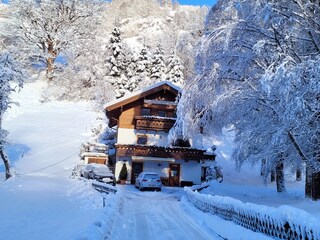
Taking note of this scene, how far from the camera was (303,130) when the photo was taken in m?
12.7

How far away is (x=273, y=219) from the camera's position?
7387 mm

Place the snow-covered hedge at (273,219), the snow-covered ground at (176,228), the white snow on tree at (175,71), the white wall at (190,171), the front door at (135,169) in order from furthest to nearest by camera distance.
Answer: the white snow on tree at (175,71) < the white wall at (190,171) < the front door at (135,169) < the snow-covered ground at (176,228) < the snow-covered hedge at (273,219)

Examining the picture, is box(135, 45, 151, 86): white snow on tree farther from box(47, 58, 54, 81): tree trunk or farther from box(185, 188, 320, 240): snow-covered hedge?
box(185, 188, 320, 240): snow-covered hedge

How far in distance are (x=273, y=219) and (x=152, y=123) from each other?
1049 inches

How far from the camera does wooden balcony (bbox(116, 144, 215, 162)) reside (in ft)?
107

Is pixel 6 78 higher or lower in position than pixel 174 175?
higher

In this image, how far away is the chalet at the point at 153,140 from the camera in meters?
33.3

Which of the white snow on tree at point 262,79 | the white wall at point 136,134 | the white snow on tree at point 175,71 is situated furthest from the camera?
the white snow on tree at point 175,71

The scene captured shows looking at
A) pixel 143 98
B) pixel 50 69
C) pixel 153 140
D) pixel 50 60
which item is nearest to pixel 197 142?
pixel 153 140

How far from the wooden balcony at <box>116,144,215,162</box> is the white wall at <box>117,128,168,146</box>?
1594 mm

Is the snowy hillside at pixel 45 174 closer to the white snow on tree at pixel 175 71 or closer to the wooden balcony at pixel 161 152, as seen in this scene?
the wooden balcony at pixel 161 152

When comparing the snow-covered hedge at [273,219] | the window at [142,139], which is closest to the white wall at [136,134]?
the window at [142,139]

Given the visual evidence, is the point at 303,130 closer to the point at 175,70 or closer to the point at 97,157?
the point at 97,157

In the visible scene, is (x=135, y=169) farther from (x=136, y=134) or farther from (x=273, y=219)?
(x=273, y=219)
